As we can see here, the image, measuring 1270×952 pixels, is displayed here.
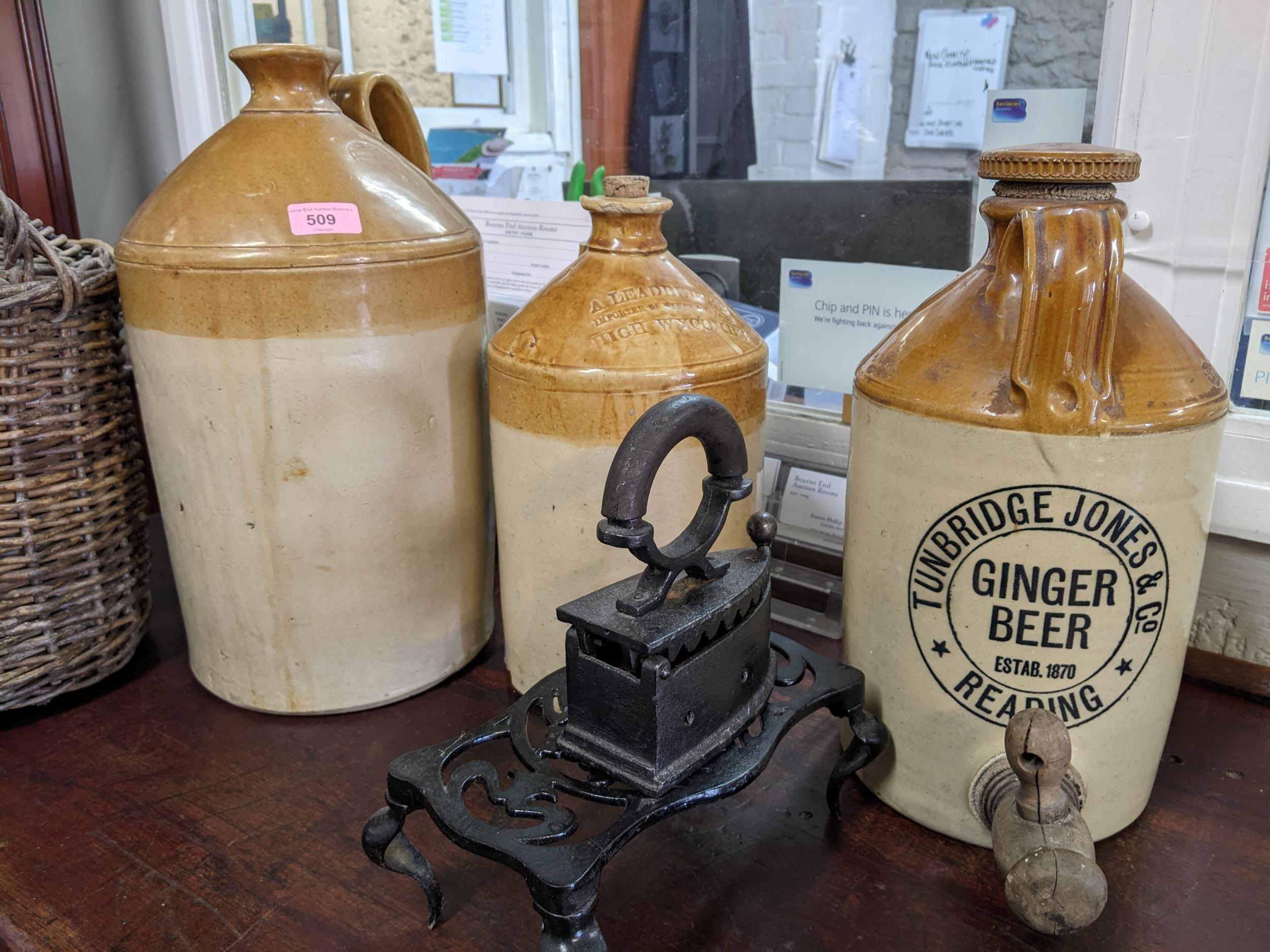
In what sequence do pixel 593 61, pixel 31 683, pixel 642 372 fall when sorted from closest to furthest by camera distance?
pixel 642 372 → pixel 31 683 → pixel 593 61

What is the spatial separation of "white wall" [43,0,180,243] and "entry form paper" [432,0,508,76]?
41cm

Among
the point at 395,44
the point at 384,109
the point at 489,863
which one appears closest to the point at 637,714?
the point at 489,863

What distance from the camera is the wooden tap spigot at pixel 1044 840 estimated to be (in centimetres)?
54

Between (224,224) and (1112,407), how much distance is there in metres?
0.66

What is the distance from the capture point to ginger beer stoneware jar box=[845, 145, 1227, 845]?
59 cm

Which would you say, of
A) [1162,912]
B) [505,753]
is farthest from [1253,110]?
[505,753]

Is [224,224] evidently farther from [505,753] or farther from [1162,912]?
[1162,912]

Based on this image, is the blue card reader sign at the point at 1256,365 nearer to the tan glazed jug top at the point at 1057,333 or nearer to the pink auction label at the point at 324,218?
the tan glazed jug top at the point at 1057,333

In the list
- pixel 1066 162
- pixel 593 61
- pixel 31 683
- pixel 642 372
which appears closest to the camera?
pixel 1066 162

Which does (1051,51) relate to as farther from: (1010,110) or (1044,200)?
(1044,200)

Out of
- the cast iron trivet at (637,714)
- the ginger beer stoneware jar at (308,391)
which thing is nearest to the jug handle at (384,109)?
the ginger beer stoneware jar at (308,391)

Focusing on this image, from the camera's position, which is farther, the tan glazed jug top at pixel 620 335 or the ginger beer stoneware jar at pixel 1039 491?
the tan glazed jug top at pixel 620 335

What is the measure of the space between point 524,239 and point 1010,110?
576 millimetres

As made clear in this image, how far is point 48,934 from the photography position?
66 centimetres
